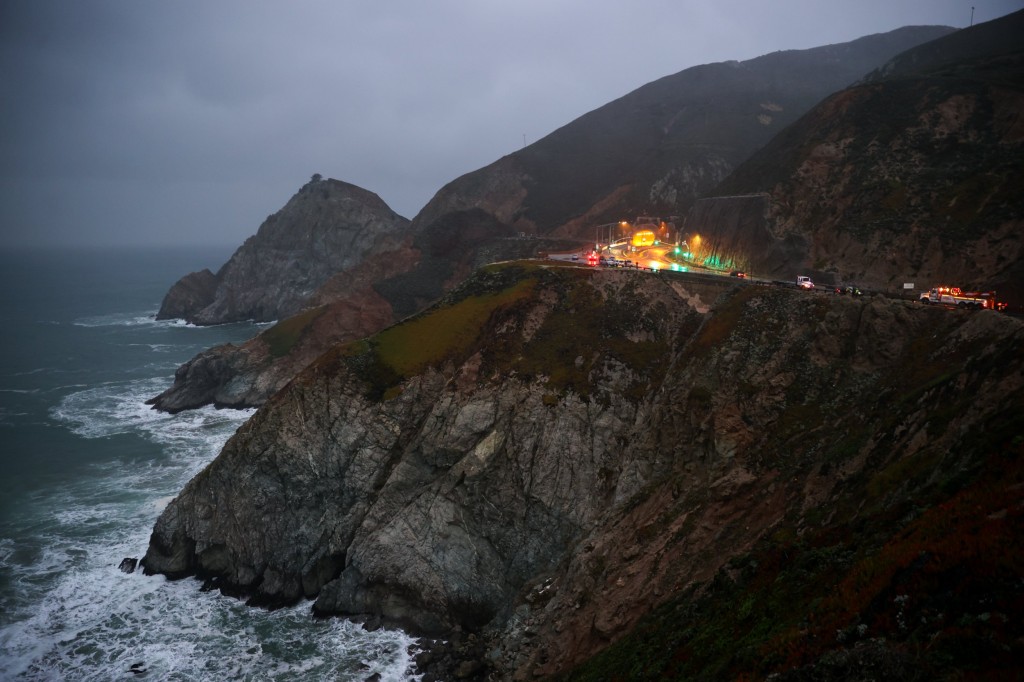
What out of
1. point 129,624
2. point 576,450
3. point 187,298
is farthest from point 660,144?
point 129,624

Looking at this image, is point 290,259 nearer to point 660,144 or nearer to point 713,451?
point 660,144

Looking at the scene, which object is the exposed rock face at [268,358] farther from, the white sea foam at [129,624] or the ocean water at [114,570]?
the white sea foam at [129,624]

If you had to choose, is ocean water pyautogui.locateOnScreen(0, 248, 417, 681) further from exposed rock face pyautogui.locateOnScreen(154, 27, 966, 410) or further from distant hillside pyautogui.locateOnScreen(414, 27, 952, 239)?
distant hillside pyautogui.locateOnScreen(414, 27, 952, 239)

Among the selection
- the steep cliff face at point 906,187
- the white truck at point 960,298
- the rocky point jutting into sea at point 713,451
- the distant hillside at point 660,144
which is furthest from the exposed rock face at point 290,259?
the white truck at point 960,298

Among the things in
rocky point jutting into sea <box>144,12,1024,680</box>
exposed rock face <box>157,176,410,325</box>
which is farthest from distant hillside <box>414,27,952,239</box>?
rocky point jutting into sea <box>144,12,1024,680</box>

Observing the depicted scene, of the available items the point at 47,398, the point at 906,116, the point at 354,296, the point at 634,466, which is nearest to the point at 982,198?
the point at 906,116

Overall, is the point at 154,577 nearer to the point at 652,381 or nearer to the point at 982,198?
the point at 652,381
